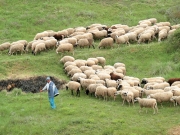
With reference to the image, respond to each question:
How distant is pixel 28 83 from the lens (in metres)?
20.6

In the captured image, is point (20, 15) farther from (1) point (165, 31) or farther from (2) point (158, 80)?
(2) point (158, 80)

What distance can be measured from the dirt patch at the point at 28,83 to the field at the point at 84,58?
0.36 m

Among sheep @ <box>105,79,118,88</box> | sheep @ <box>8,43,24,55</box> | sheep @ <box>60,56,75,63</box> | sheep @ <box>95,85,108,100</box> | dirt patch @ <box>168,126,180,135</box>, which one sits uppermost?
sheep @ <box>8,43,24,55</box>

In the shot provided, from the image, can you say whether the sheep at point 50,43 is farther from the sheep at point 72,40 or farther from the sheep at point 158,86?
the sheep at point 158,86

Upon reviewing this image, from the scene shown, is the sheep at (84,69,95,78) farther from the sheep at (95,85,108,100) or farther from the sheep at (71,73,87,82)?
the sheep at (95,85,108,100)

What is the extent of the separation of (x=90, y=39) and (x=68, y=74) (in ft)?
15.0

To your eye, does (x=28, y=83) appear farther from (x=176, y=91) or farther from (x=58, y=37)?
(x=176, y=91)

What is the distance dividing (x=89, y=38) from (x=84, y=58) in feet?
7.23

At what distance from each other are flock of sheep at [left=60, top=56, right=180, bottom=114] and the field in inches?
14.6

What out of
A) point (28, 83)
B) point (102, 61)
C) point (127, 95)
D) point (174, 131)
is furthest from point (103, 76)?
point (174, 131)

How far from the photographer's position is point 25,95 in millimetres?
19234

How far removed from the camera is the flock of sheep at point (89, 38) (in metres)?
24.3

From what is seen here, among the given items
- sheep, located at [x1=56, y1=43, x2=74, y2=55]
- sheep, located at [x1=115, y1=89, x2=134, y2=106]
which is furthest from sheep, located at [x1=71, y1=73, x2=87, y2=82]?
sheep, located at [x1=56, y1=43, x2=74, y2=55]

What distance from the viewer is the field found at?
15.9m
